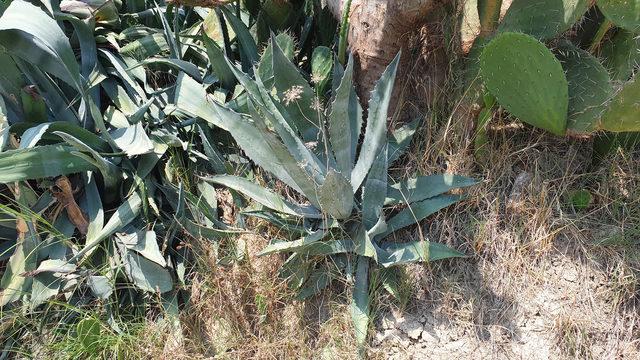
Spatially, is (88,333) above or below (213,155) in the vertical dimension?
below

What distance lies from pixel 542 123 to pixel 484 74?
26cm

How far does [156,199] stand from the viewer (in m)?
2.60

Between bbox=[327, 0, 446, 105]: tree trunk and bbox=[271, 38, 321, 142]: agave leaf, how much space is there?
25cm

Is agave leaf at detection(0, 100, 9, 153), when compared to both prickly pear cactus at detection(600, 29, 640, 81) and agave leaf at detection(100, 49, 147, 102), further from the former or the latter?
prickly pear cactus at detection(600, 29, 640, 81)

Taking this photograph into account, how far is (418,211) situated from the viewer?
92.2 inches

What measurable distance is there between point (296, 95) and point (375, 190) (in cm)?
43

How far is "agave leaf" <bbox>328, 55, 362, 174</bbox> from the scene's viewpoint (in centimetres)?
229

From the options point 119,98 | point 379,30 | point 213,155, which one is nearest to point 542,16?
point 379,30

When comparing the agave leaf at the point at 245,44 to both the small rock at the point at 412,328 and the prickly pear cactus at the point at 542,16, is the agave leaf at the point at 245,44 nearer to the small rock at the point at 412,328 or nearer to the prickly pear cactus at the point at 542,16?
the prickly pear cactus at the point at 542,16

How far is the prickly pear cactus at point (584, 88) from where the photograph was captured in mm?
2225

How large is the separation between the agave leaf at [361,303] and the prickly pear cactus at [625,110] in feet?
3.03

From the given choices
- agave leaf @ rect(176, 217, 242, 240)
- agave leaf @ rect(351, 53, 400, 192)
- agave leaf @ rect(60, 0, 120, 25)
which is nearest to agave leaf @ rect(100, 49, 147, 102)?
agave leaf @ rect(60, 0, 120, 25)

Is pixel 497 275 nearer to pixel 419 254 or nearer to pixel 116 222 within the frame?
pixel 419 254

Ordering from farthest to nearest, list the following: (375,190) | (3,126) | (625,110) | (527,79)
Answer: (3,126) → (375,190) → (527,79) → (625,110)
